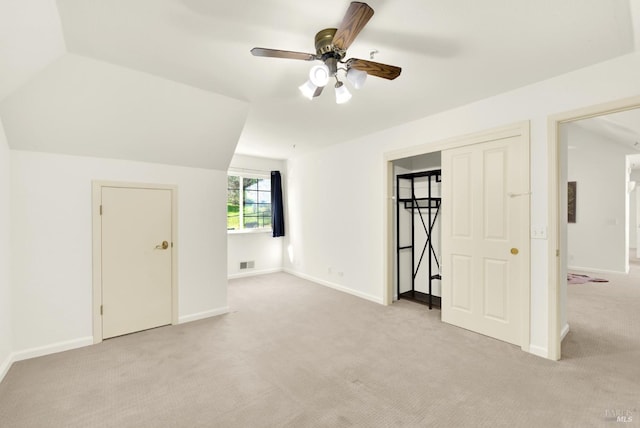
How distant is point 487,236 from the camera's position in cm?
296

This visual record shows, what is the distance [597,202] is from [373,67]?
7047 millimetres

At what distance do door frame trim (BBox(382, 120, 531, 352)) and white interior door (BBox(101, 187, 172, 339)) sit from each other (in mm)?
2809

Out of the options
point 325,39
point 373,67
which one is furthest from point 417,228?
point 325,39

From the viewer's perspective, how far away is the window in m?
5.75

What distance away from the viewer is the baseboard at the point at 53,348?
99.6 inches

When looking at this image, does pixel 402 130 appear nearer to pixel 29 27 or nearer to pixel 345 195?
pixel 345 195

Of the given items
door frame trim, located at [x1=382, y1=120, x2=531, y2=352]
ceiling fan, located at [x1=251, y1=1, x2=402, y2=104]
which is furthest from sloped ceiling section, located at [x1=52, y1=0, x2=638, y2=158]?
door frame trim, located at [x1=382, y1=120, x2=531, y2=352]

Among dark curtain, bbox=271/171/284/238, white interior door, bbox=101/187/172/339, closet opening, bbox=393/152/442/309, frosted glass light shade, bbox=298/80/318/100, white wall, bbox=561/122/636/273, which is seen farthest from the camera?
dark curtain, bbox=271/171/284/238

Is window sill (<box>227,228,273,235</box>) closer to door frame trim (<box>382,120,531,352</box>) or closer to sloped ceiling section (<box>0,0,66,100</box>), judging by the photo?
door frame trim (<box>382,120,531,352</box>)

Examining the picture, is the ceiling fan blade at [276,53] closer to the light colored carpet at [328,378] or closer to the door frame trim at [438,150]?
the door frame trim at [438,150]

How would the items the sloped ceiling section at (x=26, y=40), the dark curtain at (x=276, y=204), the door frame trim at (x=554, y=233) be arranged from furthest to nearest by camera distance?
1. the dark curtain at (x=276, y=204)
2. the door frame trim at (x=554, y=233)
3. the sloped ceiling section at (x=26, y=40)

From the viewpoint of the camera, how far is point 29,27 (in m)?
1.68

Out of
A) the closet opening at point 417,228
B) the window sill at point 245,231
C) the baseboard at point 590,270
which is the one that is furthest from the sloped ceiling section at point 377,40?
the baseboard at point 590,270

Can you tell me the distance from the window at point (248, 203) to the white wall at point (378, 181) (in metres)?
0.61
